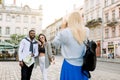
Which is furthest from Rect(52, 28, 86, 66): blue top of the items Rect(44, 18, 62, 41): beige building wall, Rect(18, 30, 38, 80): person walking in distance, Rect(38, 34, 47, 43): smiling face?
Rect(44, 18, 62, 41): beige building wall

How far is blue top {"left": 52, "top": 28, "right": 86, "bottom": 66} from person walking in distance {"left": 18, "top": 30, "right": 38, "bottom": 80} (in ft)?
13.3

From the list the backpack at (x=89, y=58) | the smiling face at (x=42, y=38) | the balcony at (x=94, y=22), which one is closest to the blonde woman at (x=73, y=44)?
the backpack at (x=89, y=58)

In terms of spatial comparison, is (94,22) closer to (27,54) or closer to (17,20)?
(17,20)

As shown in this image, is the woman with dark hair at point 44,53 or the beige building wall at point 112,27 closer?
the woman with dark hair at point 44,53

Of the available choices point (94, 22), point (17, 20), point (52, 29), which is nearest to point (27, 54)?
point (94, 22)

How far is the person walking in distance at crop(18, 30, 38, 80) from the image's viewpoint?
29.3 feet

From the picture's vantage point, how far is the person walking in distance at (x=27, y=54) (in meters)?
8.93

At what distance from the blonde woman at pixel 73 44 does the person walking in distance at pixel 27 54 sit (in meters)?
4.06

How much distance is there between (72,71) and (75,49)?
0.34 metres

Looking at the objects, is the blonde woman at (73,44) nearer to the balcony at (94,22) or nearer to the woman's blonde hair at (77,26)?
the woman's blonde hair at (77,26)

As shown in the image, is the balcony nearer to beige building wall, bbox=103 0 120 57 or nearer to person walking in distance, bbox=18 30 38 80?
beige building wall, bbox=103 0 120 57

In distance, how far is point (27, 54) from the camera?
9.09 m

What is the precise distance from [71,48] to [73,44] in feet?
0.22

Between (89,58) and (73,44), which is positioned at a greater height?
(73,44)
